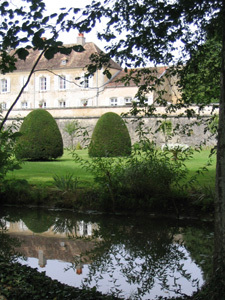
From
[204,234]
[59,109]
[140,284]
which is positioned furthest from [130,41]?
[59,109]

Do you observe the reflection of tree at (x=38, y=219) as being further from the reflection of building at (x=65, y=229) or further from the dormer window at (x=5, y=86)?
the dormer window at (x=5, y=86)

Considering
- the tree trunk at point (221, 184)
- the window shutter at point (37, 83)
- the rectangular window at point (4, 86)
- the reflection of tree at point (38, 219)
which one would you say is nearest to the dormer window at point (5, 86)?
the rectangular window at point (4, 86)

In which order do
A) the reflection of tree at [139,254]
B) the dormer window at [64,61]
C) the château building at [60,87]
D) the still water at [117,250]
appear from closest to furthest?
1. the still water at [117,250]
2. the reflection of tree at [139,254]
3. the château building at [60,87]
4. the dormer window at [64,61]

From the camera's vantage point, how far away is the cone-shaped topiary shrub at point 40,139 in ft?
51.0

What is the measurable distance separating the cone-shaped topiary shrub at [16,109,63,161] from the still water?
28.1 ft

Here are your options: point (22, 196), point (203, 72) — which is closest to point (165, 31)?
point (203, 72)

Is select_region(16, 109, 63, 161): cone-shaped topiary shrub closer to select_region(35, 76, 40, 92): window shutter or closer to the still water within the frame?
the still water

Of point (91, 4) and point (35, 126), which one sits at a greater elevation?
point (91, 4)

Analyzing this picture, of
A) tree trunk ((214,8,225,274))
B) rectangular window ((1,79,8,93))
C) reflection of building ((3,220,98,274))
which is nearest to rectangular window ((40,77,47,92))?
rectangular window ((1,79,8,93))

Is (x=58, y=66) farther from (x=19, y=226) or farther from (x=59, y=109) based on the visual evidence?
(x=19, y=226)

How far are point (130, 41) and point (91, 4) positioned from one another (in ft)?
1.45

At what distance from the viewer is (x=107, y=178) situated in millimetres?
6773

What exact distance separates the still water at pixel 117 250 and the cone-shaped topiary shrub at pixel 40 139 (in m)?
8.55

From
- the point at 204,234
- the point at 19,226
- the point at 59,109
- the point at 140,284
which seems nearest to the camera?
the point at 140,284
